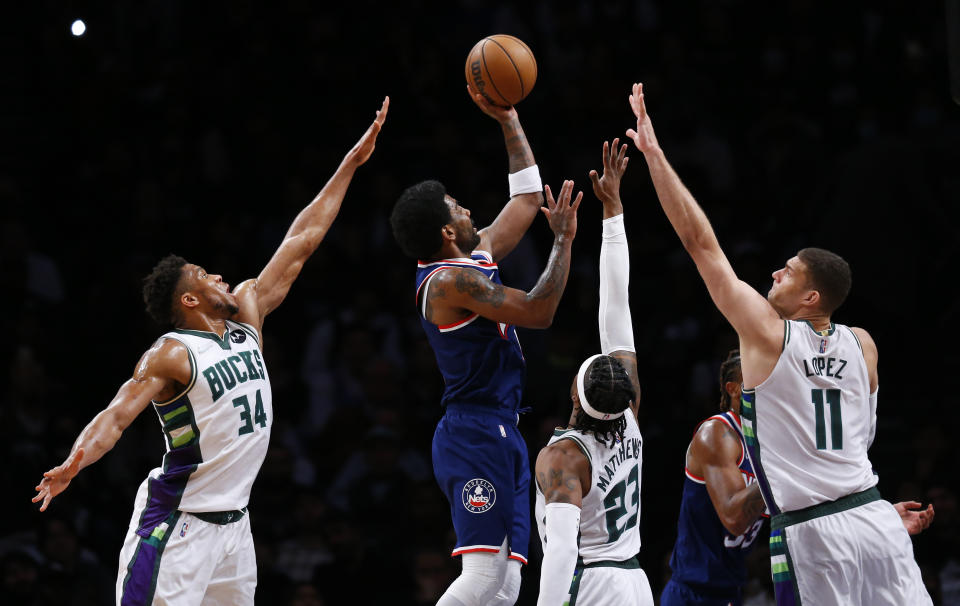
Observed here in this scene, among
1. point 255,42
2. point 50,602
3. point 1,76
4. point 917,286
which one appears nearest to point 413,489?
point 50,602

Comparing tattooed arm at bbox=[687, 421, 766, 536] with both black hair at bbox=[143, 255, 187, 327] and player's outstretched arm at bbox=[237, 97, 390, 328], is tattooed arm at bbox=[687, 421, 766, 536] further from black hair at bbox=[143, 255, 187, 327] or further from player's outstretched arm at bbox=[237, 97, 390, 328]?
black hair at bbox=[143, 255, 187, 327]

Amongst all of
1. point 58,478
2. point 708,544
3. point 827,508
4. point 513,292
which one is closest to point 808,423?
point 827,508

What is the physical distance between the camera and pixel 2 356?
9492mm

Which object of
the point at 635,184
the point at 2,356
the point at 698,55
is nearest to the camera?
the point at 2,356

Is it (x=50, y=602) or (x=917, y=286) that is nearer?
(x=50, y=602)

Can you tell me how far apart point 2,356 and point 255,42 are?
13.8ft

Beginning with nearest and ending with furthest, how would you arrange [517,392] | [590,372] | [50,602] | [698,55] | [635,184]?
[590,372], [517,392], [50,602], [635,184], [698,55]

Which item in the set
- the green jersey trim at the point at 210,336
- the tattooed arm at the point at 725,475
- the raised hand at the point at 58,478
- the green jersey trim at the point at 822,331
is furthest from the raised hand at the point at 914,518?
the raised hand at the point at 58,478

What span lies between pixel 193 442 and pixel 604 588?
195 centimetres

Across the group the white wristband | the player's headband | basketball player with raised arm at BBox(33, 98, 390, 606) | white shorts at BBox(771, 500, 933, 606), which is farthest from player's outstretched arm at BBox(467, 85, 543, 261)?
white shorts at BBox(771, 500, 933, 606)

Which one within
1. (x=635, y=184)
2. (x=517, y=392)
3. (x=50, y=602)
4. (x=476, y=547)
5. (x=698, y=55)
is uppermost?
(x=698, y=55)

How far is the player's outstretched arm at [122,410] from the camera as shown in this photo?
16.0 ft

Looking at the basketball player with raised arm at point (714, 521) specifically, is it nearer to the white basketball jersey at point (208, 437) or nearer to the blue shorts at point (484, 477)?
the blue shorts at point (484, 477)

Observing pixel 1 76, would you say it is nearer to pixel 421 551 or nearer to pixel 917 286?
pixel 421 551
